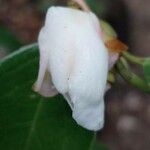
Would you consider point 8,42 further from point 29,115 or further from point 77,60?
point 77,60

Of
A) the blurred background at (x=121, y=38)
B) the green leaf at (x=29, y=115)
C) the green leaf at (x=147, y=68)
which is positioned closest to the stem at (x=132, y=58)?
the green leaf at (x=147, y=68)

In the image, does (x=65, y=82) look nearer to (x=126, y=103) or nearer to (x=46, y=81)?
(x=46, y=81)

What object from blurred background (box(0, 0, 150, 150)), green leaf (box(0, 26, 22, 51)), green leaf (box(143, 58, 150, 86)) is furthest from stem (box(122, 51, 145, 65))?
blurred background (box(0, 0, 150, 150))

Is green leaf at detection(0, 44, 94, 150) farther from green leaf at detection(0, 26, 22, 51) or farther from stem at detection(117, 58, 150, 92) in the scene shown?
green leaf at detection(0, 26, 22, 51)

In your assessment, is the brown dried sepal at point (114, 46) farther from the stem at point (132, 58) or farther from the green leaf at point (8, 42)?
the green leaf at point (8, 42)

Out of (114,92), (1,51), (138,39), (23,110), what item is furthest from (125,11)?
(23,110)

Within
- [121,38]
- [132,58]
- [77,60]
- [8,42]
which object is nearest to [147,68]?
[132,58]
